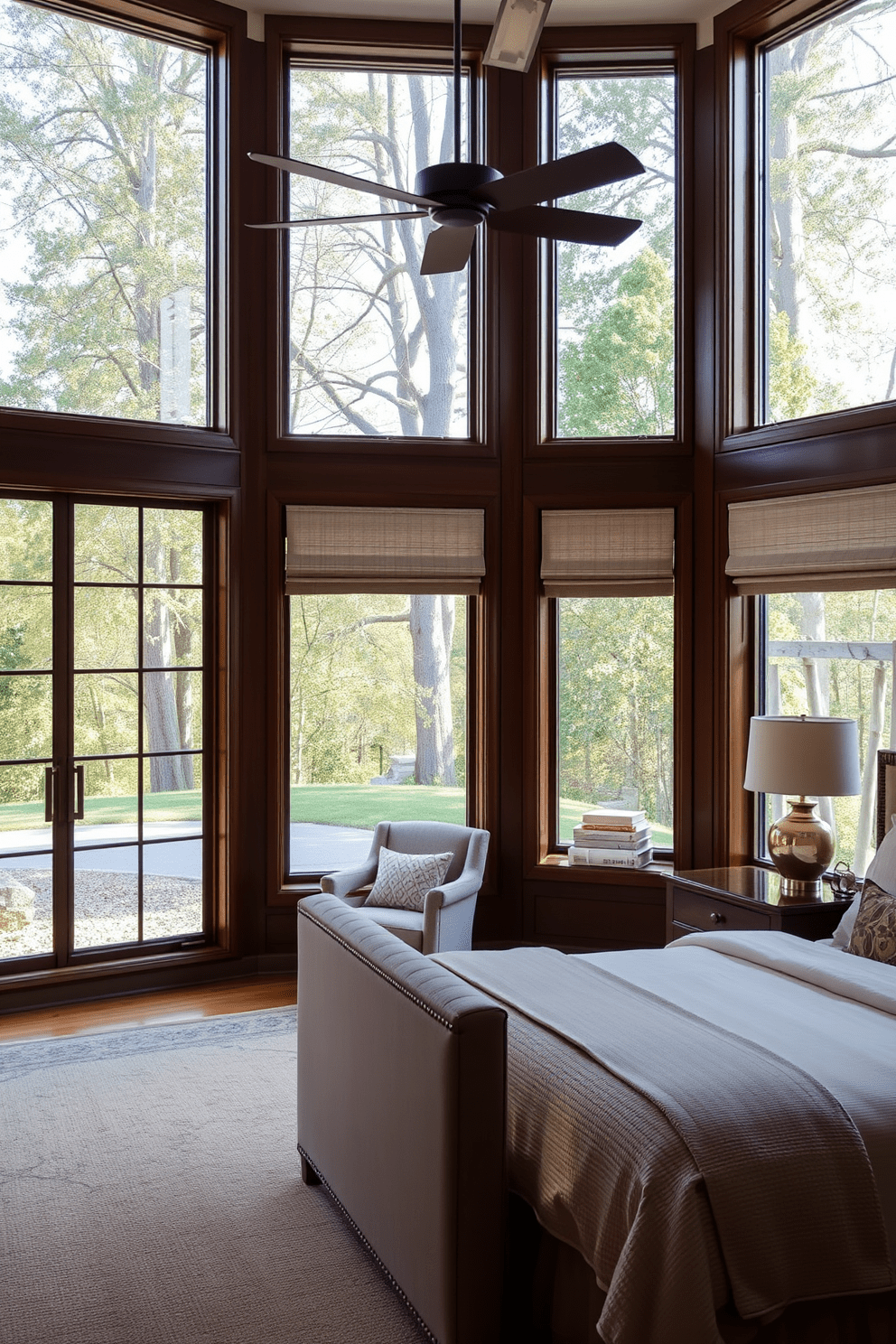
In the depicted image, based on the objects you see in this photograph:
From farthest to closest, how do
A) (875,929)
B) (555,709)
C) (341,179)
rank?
(555,709), (875,929), (341,179)

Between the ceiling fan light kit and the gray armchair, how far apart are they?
322 cm

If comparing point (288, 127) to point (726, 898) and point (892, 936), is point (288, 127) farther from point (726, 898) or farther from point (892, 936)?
point (892, 936)

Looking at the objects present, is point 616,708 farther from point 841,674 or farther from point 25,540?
point 25,540

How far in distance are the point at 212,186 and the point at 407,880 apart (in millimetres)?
3453

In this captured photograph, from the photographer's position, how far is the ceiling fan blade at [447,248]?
11.3ft

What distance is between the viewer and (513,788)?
5.73 meters

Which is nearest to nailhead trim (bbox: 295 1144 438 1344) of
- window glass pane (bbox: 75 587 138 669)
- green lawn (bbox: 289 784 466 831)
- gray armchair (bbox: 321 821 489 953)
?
gray armchair (bbox: 321 821 489 953)

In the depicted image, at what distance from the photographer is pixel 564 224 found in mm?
3359

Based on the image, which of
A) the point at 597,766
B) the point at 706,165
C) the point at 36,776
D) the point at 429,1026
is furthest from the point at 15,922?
the point at 706,165

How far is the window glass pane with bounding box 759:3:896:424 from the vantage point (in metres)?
4.79

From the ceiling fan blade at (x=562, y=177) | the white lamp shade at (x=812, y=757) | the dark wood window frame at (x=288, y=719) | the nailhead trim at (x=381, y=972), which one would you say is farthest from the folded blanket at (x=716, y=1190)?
the dark wood window frame at (x=288, y=719)

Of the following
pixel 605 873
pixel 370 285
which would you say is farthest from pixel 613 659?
pixel 370 285

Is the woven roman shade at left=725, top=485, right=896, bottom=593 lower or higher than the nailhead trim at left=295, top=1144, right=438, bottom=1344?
higher

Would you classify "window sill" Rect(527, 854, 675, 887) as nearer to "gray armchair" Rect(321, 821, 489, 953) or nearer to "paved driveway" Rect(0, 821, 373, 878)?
"gray armchair" Rect(321, 821, 489, 953)
